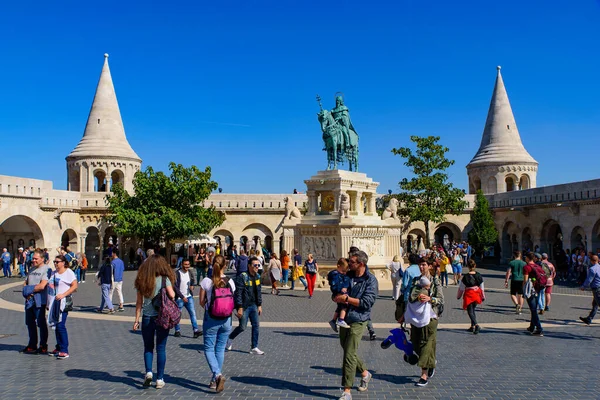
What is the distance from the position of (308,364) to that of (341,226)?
11.0 meters

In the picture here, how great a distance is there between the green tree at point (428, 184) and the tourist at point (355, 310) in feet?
80.8

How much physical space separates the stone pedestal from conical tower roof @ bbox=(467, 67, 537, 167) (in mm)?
17692

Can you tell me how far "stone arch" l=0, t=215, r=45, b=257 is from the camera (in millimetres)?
26844

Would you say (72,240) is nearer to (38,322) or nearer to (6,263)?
(6,263)

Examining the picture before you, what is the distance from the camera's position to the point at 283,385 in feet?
20.1

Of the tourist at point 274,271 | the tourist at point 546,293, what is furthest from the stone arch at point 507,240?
the tourist at point 546,293

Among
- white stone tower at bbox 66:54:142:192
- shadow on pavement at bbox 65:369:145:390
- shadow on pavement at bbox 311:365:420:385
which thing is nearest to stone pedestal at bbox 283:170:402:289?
shadow on pavement at bbox 311:365:420:385

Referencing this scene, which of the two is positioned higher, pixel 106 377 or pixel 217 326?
pixel 217 326

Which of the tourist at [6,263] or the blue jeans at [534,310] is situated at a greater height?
the tourist at [6,263]

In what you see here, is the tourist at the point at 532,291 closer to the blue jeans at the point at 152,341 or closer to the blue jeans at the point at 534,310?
the blue jeans at the point at 534,310

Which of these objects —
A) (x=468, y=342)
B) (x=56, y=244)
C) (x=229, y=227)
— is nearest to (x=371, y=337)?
(x=468, y=342)

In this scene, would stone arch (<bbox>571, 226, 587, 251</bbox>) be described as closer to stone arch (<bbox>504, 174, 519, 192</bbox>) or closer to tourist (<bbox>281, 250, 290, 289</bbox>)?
stone arch (<bbox>504, 174, 519, 192</bbox>)

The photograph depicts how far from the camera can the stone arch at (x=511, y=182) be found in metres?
35.7

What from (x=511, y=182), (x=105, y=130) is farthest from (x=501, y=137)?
(x=105, y=130)
